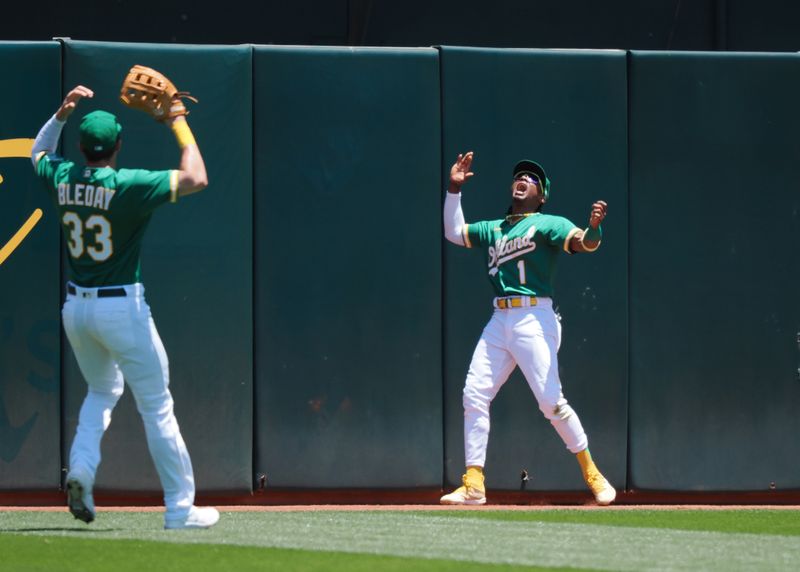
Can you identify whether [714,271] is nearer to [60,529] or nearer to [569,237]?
[569,237]

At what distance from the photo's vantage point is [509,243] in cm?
830

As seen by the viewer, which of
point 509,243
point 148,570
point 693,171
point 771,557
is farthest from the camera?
point 693,171

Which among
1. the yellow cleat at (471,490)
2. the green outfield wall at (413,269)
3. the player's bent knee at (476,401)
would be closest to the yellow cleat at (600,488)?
the green outfield wall at (413,269)

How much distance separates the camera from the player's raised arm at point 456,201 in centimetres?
828

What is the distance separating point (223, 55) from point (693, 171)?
286 cm

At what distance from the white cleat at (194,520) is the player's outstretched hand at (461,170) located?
2.48 m

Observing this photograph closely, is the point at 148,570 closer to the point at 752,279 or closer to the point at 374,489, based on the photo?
the point at 374,489

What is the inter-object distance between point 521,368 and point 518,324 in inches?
10.7

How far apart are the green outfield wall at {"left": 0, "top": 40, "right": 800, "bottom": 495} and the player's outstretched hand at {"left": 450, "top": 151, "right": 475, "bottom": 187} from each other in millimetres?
449

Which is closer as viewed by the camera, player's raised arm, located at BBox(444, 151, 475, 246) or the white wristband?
the white wristband

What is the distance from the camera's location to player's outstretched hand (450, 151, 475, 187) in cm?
826

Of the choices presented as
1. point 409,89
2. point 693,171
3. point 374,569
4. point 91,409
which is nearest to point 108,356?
point 91,409

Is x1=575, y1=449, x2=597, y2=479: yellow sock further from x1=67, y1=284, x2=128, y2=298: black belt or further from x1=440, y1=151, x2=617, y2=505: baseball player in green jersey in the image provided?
x1=67, y1=284, x2=128, y2=298: black belt

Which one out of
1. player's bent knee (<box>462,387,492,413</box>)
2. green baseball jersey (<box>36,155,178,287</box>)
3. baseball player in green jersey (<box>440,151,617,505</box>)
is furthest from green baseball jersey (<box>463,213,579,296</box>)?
green baseball jersey (<box>36,155,178,287</box>)
